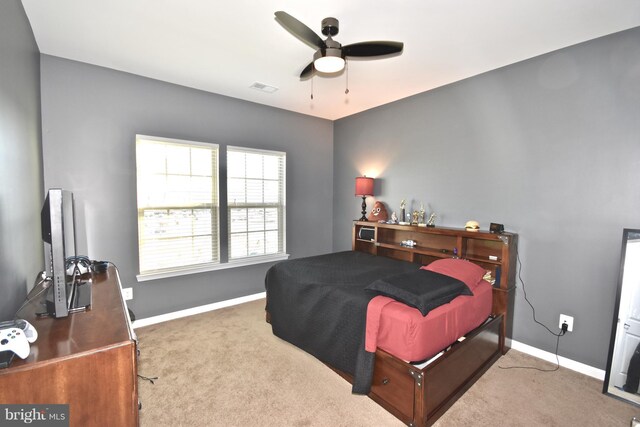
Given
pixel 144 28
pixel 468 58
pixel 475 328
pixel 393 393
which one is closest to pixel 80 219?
pixel 144 28

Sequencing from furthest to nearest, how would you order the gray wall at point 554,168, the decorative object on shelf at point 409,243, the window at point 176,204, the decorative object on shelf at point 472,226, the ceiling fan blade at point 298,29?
the decorative object on shelf at point 409,243
the window at point 176,204
the decorative object on shelf at point 472,226
the gray wall at point 554,168
the ceiling fan blade at point 298,29

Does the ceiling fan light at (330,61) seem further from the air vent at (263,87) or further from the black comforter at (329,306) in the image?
the black comforter at (329,306)

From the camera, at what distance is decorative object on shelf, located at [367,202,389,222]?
389 cm

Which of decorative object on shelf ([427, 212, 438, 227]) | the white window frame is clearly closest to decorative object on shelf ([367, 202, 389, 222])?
decorative object on shelf ([427, 212, 438, 227])

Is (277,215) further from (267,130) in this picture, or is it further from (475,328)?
(475,328)

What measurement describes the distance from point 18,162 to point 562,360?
Result: 4375 mm

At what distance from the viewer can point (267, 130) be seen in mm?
4000

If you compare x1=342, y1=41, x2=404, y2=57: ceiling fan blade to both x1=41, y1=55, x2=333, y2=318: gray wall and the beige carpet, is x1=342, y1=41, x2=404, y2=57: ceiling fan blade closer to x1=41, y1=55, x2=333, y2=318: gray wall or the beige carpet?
x1=41, y1=55, x2=333, y2=318: gray wall

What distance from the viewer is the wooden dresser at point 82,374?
3.34ft

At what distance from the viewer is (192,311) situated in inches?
136

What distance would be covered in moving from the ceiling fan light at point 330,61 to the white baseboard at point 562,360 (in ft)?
9.73

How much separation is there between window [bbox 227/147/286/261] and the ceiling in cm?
104

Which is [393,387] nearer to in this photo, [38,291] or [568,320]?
[568,320]


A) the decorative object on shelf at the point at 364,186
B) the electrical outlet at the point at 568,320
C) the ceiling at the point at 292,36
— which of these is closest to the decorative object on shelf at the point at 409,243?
the decorative object on shelf at the point at 364,186
